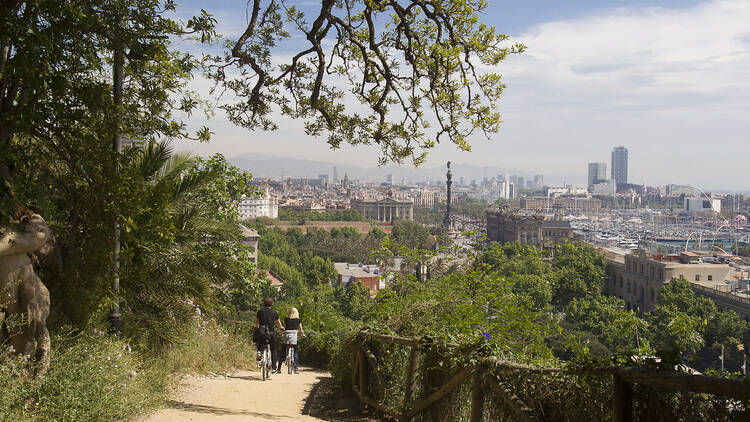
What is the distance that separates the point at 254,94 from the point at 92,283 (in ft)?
9.96

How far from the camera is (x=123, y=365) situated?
4.82 meters

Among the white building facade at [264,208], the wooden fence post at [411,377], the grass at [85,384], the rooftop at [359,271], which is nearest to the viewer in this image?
the grass at [85,384]

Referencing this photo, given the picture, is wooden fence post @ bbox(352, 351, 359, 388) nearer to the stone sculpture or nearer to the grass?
the grass

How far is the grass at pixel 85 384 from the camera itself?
379 cm

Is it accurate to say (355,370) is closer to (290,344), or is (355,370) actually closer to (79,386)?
(290,344)

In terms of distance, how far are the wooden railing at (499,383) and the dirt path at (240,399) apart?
76cm

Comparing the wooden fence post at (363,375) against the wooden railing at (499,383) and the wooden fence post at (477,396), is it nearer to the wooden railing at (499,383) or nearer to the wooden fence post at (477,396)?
the wooden railing at (499,383)

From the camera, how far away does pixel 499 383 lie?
3.47 meters

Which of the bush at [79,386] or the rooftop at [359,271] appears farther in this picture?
the rooftop at [359,271]

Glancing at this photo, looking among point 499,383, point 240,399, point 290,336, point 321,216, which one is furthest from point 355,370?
point 321,216

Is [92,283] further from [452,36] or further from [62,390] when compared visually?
[452,36]

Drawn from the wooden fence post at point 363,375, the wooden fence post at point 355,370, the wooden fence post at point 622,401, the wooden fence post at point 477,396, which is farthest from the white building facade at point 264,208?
the wooden fence post at point 622,401

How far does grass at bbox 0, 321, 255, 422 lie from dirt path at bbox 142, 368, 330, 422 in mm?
213

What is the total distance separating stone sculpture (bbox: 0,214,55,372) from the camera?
169 inches
